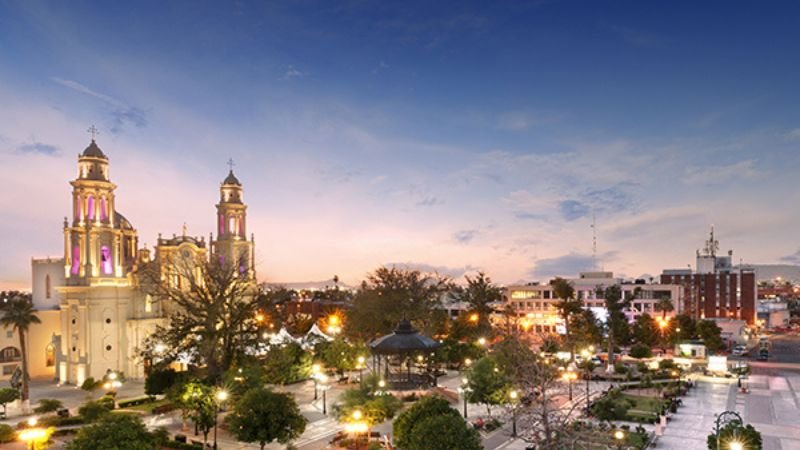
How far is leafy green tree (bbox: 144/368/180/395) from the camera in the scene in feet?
130

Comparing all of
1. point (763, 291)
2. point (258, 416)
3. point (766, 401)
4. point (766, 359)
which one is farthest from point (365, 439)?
point (763, 291)

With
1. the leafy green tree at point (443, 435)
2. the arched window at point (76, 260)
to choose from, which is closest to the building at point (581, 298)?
the arched window at point (76, 260)

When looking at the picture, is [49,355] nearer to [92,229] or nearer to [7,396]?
[92,229]

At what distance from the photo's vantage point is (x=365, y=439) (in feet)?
93.5

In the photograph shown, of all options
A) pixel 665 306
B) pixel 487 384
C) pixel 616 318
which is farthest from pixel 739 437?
pixel 665 306

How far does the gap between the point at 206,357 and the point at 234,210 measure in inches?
→ 1182

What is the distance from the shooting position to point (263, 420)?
24.3m

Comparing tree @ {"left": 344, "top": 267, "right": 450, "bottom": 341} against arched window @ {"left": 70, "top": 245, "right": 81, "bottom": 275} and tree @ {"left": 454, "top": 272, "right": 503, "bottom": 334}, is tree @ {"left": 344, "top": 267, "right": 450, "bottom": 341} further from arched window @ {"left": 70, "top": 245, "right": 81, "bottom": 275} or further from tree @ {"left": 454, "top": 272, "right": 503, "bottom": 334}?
arched window @ {"left": 70, "top": 245, "right": 81, "bottom": 275}

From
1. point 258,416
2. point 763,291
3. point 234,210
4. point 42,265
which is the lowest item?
point 763,291

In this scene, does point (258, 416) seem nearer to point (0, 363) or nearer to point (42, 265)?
point (0, 363)

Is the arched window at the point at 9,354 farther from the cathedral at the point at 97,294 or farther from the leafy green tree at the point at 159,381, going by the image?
the leafy green tree at the point at 159,381

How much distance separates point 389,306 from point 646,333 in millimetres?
29780

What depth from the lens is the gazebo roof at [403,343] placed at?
106ft

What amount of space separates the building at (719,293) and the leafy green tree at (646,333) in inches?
1045
